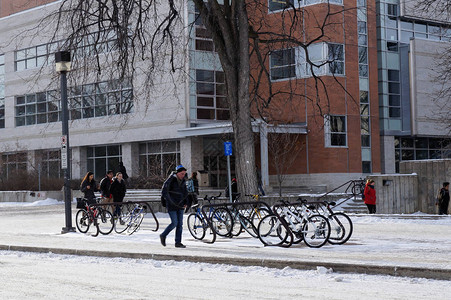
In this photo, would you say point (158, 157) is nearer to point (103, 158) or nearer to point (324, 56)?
point (103, 158)

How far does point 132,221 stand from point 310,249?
7.58m

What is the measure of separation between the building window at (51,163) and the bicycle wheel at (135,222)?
38.1 m

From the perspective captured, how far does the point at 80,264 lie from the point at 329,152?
117ft

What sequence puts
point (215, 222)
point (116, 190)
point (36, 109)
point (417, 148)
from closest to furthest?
point (215, 222) → point (116, 190) → point (417, 148) → point (36, 109)

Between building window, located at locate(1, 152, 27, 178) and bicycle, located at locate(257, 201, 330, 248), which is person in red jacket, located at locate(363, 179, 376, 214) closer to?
bicycle, located at locate(257, 201, 330, 248)

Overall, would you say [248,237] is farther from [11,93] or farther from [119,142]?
[11,93]

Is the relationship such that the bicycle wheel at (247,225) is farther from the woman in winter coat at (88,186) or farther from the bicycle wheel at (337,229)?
the woman in winter coat at (88,186)

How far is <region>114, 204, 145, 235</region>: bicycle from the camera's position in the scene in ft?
69.8

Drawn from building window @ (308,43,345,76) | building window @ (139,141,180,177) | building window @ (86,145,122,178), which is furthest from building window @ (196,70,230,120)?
building window @ (86,145,122,178)

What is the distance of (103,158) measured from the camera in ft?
189

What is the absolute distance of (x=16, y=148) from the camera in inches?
2406

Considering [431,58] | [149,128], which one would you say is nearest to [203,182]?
[149,128]

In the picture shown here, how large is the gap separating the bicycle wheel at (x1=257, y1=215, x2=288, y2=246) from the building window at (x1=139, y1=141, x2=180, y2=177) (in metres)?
33.0

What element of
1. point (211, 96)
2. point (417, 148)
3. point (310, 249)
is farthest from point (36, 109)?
point (310, 249)
